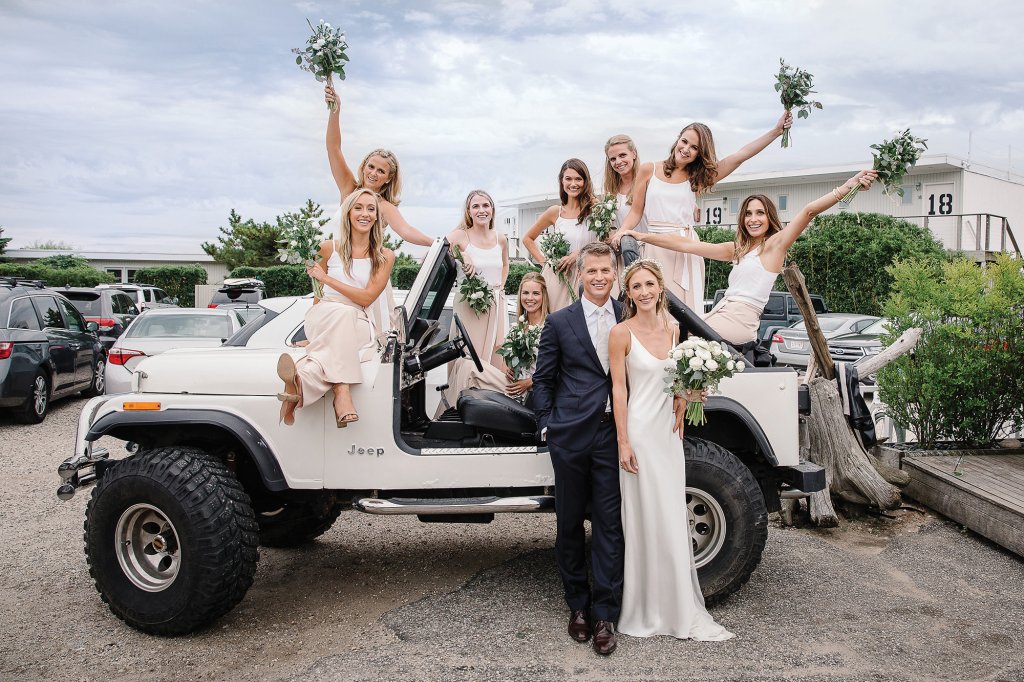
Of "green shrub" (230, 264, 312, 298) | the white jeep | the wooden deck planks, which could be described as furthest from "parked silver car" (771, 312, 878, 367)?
"green shrub" (230, 264, 312, 298)

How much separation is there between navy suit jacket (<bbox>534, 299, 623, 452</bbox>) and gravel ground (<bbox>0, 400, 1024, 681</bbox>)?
112cm

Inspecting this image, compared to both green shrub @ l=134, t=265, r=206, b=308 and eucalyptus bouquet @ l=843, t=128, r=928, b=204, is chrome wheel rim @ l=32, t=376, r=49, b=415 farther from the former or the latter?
green shrub @ l=134, t=265, r=206, b=308

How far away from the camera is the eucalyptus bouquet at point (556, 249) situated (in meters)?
6.04

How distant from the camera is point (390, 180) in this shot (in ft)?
20.0

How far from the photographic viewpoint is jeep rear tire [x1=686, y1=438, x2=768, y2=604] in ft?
15.6

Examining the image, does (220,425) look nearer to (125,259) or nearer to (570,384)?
(570,384)

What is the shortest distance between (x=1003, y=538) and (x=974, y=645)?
198 centimetres

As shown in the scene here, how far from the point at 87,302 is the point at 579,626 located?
1543cm

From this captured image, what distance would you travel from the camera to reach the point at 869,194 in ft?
98.2

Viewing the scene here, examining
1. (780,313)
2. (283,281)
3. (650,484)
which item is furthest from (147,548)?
(283,281)

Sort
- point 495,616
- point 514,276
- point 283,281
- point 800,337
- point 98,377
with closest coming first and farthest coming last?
point 495,616 < point 98,377 < point 800,337 < point 514,276 < point 283,281

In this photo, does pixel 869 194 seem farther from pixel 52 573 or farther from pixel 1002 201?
pixel 52 573

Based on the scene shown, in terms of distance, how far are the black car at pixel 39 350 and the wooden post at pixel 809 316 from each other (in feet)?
32.1

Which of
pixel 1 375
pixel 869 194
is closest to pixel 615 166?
pixel 1 375
